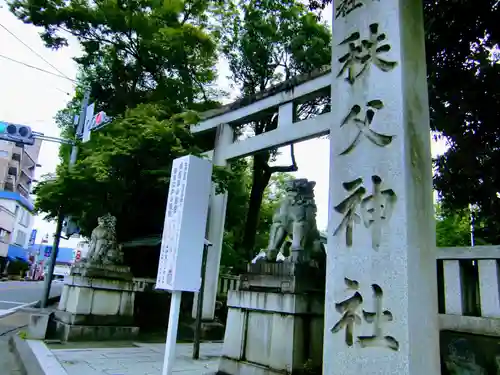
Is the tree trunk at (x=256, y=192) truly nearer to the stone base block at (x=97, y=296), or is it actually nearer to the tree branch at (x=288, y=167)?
the tree branch at (x=288, y=167)

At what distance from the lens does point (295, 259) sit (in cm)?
525

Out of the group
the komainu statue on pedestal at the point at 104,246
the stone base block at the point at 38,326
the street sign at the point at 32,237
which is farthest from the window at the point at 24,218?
the stone base block at the point at 38,326

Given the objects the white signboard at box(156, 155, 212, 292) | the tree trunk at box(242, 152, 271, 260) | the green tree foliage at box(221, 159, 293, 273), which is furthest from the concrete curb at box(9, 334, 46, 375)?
the tree trunk at box(242, 152, 271, 260)

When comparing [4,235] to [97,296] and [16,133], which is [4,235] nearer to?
[16,133]

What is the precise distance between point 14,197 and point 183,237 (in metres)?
38.2

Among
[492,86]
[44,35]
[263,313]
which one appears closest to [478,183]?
[492,86]

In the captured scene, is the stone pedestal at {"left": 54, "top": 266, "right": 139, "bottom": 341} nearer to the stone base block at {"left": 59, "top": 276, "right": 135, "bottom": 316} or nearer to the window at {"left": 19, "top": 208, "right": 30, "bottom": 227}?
the stone base block at {"left": 59, "top": 276, "right": 135, "bottom": 316}

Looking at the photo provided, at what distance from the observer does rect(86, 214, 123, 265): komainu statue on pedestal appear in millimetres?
8688

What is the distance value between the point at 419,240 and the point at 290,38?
12.3 m

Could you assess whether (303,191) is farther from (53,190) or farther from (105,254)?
(53,190)

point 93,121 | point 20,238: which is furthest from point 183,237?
point 20,238

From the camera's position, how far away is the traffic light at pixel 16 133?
9.23 metres

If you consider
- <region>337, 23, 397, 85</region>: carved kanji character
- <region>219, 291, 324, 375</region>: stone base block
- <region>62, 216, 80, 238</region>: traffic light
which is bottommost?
<region>219, 291, 324, 375</region>: stone base block

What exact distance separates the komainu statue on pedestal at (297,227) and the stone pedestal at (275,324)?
0.92 ft
